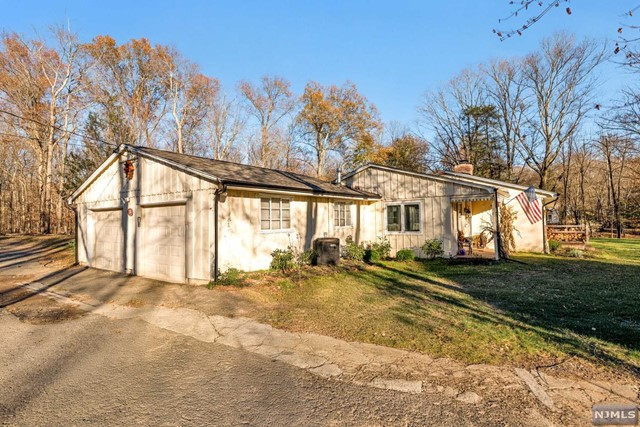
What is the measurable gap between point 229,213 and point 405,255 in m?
7.39

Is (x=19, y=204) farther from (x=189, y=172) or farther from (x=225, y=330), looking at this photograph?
(x=225, y=330)

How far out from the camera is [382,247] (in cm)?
1376

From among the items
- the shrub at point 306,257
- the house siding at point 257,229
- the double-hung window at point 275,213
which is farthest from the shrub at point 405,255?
the double-hung window at point 275,213

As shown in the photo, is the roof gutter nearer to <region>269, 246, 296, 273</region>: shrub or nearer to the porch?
<region>269, 246, 296, 273</region>: shrub

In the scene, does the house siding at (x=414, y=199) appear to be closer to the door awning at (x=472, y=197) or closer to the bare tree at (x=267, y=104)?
the door awning at (x=472, y=197)

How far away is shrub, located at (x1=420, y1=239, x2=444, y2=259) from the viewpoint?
12.7m

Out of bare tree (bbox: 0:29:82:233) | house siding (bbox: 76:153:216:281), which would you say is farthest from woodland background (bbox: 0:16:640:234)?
house siding (bbox: 76:153:216:281)

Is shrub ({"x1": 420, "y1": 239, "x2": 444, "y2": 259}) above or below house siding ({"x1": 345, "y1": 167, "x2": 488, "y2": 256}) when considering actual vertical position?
below

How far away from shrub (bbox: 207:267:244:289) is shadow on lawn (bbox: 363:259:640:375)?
12.0ft

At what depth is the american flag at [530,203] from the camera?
42.1 feet

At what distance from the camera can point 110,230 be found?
11148 millimetres

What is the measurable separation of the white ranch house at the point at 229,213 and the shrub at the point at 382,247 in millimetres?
304

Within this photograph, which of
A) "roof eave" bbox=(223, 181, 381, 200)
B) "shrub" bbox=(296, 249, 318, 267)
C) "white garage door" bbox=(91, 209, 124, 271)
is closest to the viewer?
"roof eave" bbox=(223, 181, 381, 200)

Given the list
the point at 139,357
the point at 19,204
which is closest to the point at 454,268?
the point at 139,357
